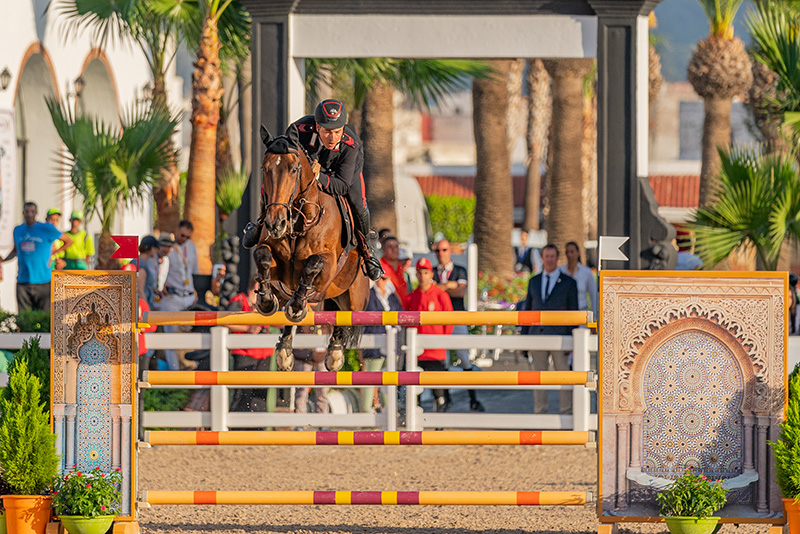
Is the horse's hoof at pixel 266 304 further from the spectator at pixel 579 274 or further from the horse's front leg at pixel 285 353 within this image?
the spectator at pixel 579 274

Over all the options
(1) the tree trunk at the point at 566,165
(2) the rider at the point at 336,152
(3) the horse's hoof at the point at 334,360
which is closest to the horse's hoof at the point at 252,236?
(2) the rider at the point at 336,152

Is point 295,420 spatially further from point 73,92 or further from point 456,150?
point 456,150

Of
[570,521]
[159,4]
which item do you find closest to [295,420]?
[570,521]

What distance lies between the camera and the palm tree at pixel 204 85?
15.4 metres

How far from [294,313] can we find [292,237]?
0.45m

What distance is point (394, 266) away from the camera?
11.8 meters

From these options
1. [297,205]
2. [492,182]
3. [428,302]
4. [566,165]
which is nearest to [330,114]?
[297,205]

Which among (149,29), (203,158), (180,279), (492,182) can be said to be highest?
(149,29)

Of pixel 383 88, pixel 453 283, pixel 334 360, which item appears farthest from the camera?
pixel 383 88

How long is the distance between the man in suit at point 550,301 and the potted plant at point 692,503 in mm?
4484

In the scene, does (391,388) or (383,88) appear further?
(383,88)

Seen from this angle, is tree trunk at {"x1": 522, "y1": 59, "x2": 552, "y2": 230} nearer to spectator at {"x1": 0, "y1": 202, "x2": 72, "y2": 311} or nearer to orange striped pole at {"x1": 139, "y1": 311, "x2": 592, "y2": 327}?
spectator at {"x1": 0, "y1": 202, "x2": 72, "y2": 311}

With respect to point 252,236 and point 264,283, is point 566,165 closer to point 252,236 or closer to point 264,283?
point 264,283

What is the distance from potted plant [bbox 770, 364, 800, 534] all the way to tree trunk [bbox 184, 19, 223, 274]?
10325 mm
